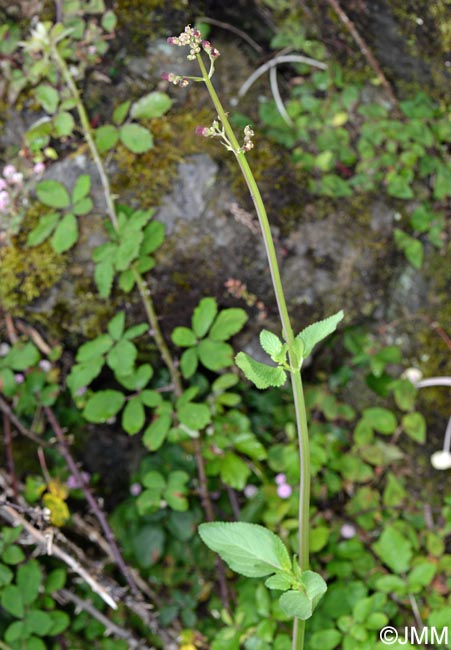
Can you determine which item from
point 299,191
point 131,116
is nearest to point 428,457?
point 299,191

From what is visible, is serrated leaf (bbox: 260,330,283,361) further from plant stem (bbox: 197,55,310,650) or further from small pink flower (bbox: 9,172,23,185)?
small pink flower (bbox: 9,172,23,185)

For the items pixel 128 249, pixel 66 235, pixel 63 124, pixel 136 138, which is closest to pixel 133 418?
pixel 128 249

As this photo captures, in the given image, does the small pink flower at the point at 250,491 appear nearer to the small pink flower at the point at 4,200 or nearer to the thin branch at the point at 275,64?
the small pink flower at the point at 4,200

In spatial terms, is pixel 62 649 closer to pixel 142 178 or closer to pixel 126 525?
pixel 126 525

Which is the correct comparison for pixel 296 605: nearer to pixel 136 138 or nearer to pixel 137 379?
pixel 137 379

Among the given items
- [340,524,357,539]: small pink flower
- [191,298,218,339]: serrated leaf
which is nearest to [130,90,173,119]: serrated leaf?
[191,298,218,339]: serrated leaf

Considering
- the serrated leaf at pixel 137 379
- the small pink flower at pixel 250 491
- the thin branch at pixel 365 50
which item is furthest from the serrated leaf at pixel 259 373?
the thin branch at pixel 365 50
